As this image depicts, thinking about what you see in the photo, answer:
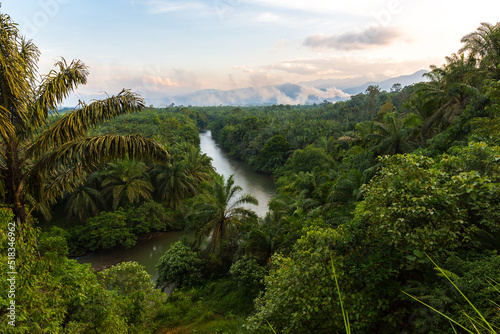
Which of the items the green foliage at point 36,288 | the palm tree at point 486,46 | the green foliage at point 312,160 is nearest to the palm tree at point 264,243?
the green foliage at point 36,288

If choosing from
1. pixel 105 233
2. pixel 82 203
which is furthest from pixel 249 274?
pixel 82 203

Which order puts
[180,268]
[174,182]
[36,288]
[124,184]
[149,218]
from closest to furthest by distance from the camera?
[36,288], [180,268], [149,218], [124,184], [174,182]

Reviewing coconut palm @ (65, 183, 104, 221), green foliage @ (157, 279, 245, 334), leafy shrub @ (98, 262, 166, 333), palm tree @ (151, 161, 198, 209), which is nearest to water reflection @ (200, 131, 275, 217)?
palm tree @ (151, 161, 198, 209)

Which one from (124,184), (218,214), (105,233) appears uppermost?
(124,184)

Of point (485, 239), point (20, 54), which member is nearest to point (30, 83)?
point (20, 54)

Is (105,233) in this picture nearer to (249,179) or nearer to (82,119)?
(82,119)

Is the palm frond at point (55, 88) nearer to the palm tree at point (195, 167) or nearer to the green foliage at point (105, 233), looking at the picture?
the green foliage at point (105, 233)

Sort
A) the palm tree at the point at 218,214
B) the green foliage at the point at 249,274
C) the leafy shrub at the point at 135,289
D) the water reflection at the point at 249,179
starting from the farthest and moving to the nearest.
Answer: the water reflection at the point at 249,179
the palm tree at the point at 218,214
the green foliage at the point at 249,274
the leafy shrub at the point at 135,289

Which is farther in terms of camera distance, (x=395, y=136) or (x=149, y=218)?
(x=149, y=218)
